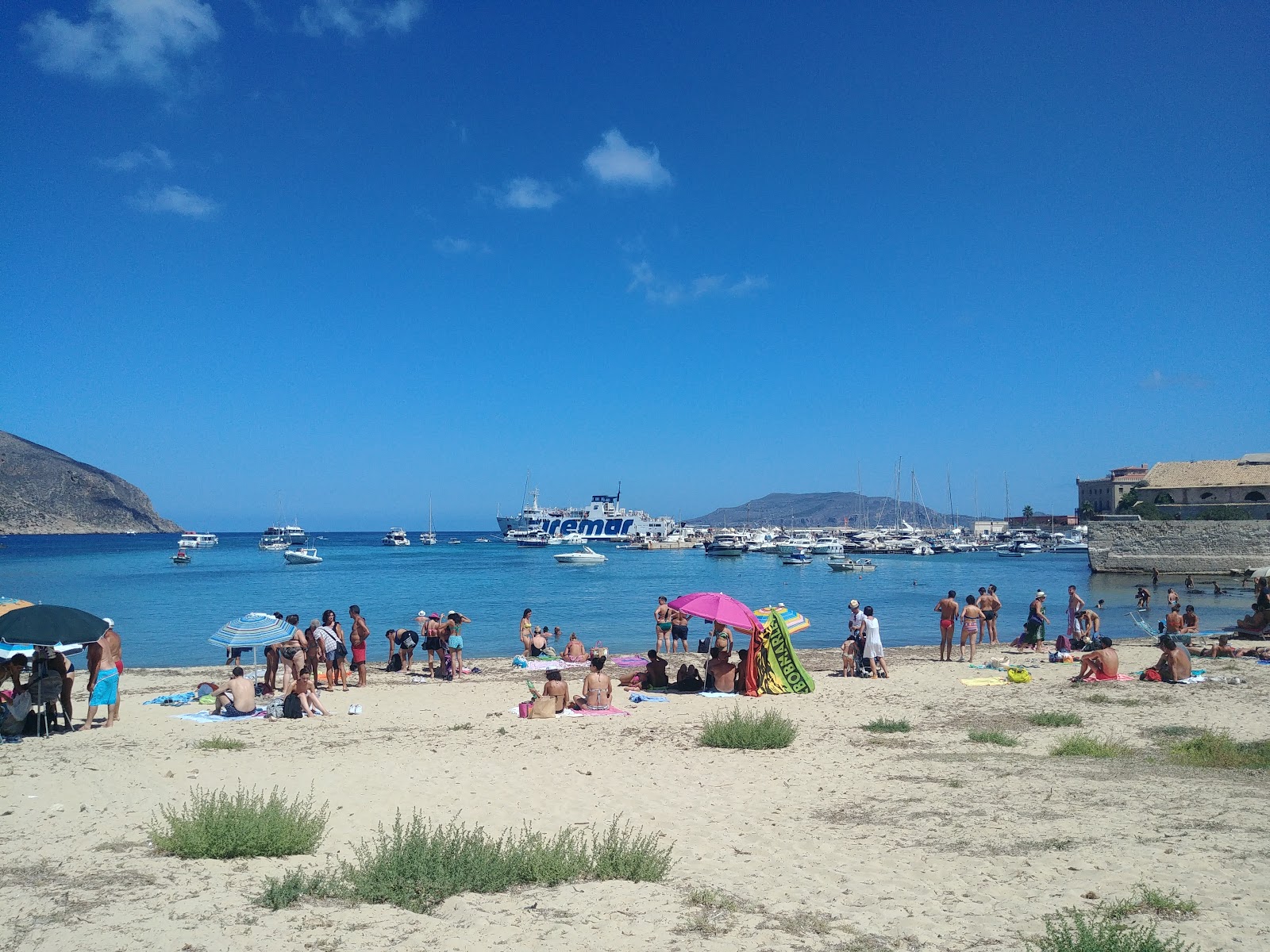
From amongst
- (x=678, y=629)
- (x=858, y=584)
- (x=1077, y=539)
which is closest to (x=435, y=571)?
(x=858, y=584)

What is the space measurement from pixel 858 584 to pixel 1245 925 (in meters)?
45.8

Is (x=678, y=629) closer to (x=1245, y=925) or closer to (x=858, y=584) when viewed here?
(x=1245, y=925)

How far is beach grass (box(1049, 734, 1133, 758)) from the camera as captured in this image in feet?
28.7

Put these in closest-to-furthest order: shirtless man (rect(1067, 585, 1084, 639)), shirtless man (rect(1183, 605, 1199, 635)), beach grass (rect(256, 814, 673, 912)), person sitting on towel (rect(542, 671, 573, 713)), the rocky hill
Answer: beach grass (rect(256, 814, 673, 912))
person sitting on towel (rect(542, 671, 573, 713))
shirtless man (rect(1067, 585, 1084, 639))
shirtless man (rect(1183, 605, 1199, 635))
the rocky hill

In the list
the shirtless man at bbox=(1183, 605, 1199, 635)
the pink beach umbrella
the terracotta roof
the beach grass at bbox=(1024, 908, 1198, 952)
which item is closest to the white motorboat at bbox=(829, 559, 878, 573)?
the terracotta roof

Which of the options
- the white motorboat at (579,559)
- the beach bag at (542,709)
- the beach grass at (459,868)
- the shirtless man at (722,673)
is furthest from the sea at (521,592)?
the beach grass at (459,868)

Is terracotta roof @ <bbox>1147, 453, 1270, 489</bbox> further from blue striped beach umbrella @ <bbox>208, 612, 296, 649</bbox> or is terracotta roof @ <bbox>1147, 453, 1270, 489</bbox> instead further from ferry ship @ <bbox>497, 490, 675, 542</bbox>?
blue striped beach umbrella @ <bbox>208, 612, 296, 649</bbox>

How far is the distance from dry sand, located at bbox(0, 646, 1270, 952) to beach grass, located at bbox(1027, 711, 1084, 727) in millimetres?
340

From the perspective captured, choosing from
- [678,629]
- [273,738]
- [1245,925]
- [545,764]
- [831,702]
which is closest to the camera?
[1245,925]

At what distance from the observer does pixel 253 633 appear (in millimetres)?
13578

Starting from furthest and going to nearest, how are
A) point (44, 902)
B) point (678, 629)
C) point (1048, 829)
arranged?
point (678, 629), point (1048, 829), point (44, 902)

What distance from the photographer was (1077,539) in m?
96.7

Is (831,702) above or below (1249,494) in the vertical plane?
below

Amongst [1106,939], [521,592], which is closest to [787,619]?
[1106,939]
